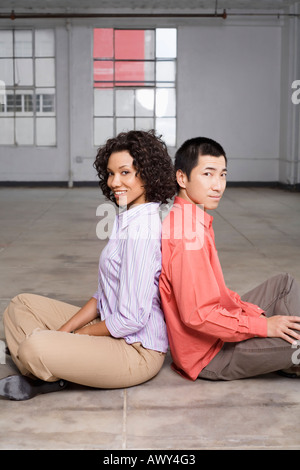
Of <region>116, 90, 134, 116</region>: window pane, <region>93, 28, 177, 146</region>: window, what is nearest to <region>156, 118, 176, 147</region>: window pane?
<region>93, 28, 177, 146</region>: window

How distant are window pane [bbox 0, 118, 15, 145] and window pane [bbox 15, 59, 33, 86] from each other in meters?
0.79

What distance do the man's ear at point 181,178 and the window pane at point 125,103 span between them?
1053 centimetres

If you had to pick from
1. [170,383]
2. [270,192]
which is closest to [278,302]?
[170,383]

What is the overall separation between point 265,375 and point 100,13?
35.7 ft

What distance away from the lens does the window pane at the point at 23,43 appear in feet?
40.2

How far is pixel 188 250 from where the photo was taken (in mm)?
2082

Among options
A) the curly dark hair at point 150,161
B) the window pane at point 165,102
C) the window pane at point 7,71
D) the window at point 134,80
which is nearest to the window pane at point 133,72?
the window at point 134,80

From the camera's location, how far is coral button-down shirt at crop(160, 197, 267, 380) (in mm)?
2053

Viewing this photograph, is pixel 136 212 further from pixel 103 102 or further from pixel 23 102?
pixel 23 102

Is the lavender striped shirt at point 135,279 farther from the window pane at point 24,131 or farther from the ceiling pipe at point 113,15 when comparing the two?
the window pane at point 24,131

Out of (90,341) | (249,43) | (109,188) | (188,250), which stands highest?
(249,43)

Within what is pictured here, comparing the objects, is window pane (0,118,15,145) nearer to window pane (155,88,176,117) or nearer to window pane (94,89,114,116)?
window pane (94,89,114,116)
